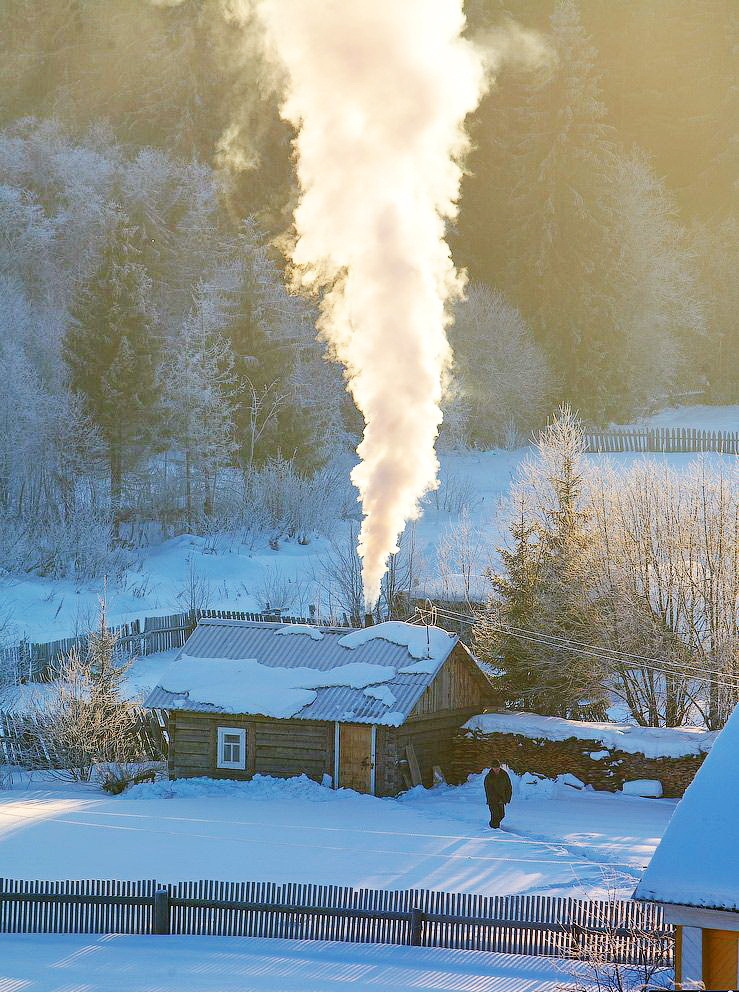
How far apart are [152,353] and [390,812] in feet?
126

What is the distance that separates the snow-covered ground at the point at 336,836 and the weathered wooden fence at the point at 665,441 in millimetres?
39665

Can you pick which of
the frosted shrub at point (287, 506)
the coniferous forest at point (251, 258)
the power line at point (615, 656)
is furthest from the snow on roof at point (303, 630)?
the frosted shrub at point (287, 506)

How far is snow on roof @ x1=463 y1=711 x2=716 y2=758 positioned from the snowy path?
10.8m

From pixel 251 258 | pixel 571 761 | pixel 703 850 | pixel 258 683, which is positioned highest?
pixel 251 258

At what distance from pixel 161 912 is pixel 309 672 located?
11.0m

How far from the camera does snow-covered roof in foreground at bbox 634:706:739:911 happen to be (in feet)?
42.1

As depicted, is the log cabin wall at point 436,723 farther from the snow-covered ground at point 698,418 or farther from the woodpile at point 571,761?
the snow-covered ground at point 698,418

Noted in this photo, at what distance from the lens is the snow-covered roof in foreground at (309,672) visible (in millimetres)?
28594

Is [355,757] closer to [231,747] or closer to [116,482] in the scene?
[231,747]

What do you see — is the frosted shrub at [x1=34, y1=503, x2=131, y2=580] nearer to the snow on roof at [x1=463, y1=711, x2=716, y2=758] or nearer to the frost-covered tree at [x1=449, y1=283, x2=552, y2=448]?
the frost-covered tree at [x1=449, y1=283, x2=552, y2=448]

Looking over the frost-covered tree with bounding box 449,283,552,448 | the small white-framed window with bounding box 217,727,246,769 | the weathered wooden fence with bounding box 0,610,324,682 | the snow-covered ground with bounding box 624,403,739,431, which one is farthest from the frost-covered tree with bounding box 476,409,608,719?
the snow-covered ground with bounding box 624,403,739,431

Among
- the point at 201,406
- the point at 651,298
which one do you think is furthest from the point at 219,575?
the point at 651,298

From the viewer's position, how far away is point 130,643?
43500 millimetres

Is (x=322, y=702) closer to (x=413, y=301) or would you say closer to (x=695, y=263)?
(x=413, y=301)
